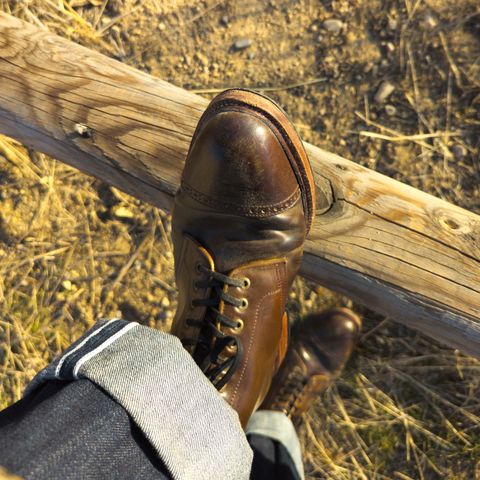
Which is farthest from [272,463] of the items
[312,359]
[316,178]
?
[316,178]

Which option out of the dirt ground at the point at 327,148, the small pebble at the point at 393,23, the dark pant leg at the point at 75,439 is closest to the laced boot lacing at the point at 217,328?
the dark pant leg at the point at 75,439

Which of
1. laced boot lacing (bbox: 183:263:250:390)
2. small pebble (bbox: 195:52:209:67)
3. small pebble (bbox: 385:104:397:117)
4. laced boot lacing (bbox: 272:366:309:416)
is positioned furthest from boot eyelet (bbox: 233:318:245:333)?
small pebble (bbox: 195:52:209:67)

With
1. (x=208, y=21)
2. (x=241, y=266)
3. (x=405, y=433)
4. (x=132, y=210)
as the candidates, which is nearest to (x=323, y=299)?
(x=405, y=433)

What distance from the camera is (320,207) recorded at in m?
1.50

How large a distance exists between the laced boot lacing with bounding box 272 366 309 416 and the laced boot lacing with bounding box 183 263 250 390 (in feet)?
2.46

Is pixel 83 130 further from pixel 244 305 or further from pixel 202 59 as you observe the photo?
pixel 202 59

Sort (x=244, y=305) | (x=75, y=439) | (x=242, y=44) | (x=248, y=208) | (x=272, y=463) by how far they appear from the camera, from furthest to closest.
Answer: (x=242, y=44) < (x=272, y=463) < (x=244, y=305) < (x=248, y=208) < (x=75, y=439)

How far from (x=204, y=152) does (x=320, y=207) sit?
403 mm

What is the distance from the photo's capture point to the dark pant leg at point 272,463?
183cm

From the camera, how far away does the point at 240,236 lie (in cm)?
141

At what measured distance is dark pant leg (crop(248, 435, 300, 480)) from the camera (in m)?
1.83

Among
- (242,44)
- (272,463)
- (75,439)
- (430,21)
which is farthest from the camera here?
(242,44)

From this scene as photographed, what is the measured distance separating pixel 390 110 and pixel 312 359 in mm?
1115

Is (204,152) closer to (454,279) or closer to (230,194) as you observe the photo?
(230,194)
